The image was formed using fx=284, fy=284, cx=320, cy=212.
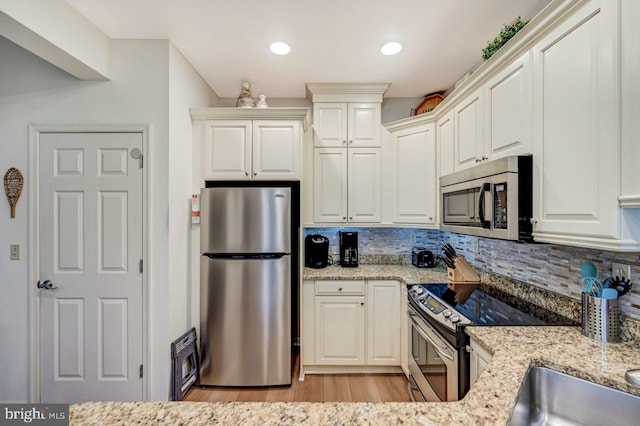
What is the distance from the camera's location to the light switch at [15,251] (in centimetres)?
206

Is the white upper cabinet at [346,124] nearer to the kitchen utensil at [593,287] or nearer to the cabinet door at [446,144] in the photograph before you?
the cabinet door at [446,144]

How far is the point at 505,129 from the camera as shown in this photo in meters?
1.56

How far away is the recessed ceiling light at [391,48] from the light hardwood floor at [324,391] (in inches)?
106

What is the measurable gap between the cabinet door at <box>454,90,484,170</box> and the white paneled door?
2.36m

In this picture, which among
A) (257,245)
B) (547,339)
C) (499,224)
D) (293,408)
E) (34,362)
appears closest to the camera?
(293,408)

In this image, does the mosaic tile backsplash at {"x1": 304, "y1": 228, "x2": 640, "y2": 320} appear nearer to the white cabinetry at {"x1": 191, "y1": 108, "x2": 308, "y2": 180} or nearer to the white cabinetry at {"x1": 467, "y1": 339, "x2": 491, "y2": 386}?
the white cabinetry at {"x1": 467, "y1": 339, "x2": 491, "y2": 386}

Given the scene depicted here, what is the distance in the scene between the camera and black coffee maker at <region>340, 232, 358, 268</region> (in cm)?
290

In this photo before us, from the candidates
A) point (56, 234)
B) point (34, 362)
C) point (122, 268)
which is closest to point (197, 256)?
point (122, 268)

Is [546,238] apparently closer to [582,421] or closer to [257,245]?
[582,421]

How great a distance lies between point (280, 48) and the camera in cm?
214

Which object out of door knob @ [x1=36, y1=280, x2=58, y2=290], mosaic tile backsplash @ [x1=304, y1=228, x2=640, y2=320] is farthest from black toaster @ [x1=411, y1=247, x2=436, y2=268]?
door knob @ [x1=36, y1=280, x2=58, y2=290]

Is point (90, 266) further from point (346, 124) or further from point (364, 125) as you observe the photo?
point (364, 125)

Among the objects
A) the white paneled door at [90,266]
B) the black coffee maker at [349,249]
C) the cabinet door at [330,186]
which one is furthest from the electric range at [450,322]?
the white paneled door at [90,266]

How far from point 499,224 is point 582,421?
0.83 meters
